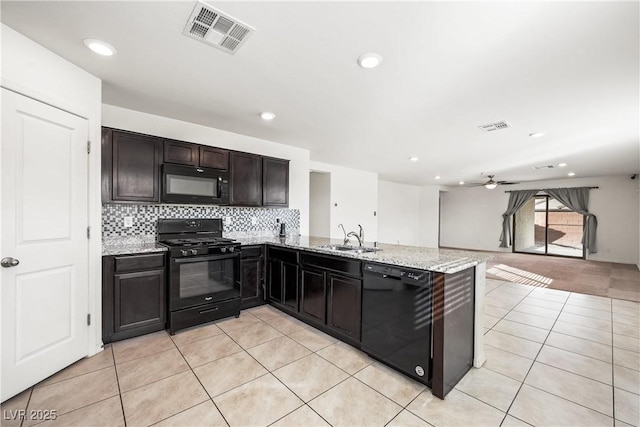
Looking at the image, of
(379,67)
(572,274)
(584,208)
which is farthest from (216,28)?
(584,208)

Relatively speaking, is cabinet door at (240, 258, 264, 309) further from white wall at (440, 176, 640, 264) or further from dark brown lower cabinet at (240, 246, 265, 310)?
white wall at (440, 176, 640, 264)

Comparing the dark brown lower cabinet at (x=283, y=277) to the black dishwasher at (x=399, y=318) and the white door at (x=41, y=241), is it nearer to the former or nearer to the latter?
the black dishwasher at (x=399, y=318)

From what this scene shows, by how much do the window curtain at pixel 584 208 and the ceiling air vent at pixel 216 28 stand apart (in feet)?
33.5

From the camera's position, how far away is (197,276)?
2.98 m

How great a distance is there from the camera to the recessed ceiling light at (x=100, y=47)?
1944 mm

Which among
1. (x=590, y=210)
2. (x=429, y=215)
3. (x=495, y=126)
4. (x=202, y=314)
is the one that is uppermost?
(x=495, y=126)

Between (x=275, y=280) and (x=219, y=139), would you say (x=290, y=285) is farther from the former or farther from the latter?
(x=219, y=139)

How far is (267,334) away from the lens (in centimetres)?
286

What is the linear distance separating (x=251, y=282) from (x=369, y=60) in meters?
2.86

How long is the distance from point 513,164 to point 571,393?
5.28m

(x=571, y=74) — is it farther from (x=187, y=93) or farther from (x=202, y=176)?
(x=202, y=176)

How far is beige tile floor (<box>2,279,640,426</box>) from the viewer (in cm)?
171

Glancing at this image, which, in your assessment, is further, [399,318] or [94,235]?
[94,235]

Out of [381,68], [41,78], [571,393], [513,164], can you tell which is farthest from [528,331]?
[41,78]
